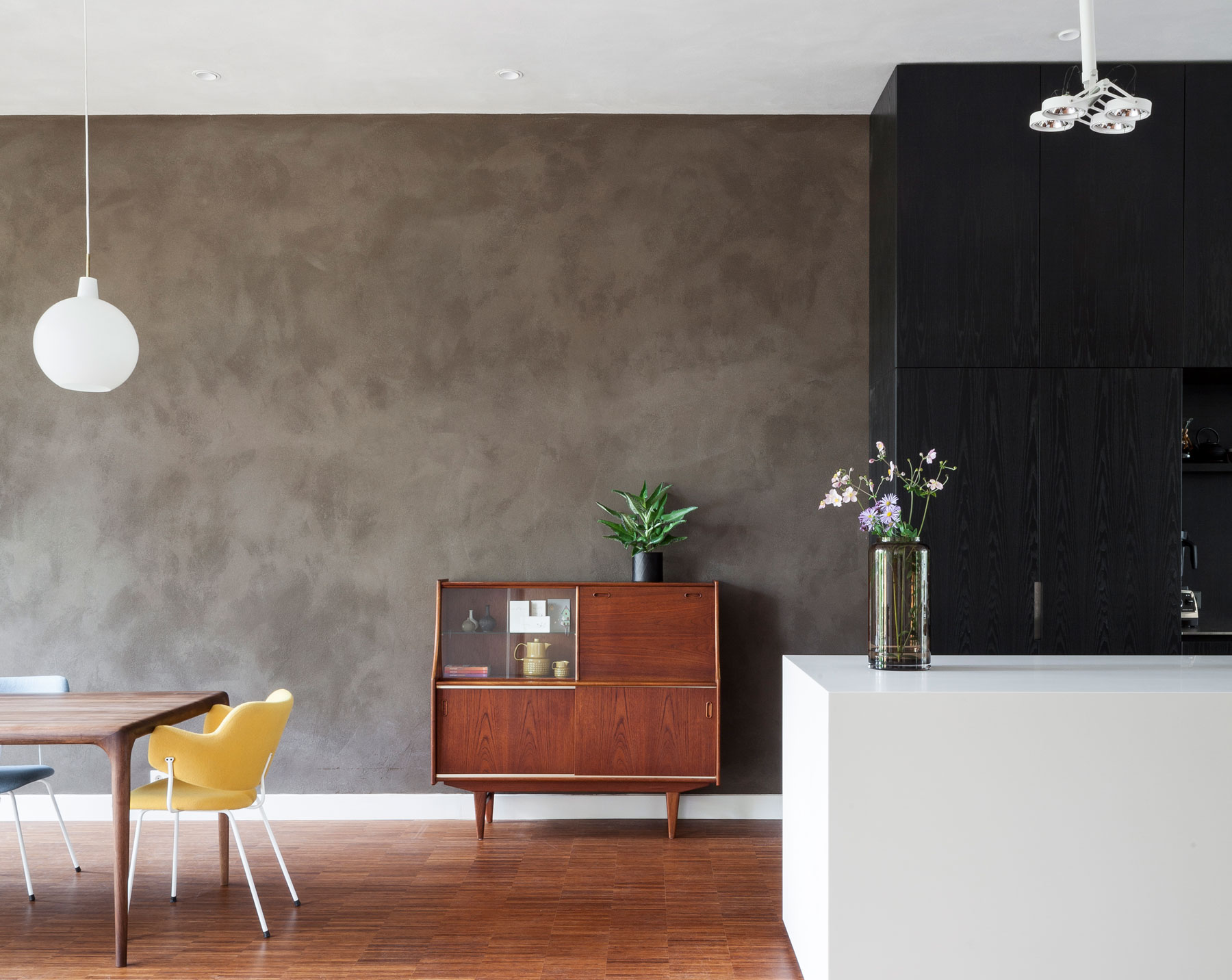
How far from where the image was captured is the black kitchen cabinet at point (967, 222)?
14.1 ft

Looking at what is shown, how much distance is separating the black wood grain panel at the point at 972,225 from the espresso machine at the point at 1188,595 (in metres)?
1.22

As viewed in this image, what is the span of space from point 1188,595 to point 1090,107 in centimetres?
279

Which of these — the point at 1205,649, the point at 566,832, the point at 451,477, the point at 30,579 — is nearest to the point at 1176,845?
the point at 1205,649

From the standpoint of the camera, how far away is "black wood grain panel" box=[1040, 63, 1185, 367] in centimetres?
429

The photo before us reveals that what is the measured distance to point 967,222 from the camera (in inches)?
170

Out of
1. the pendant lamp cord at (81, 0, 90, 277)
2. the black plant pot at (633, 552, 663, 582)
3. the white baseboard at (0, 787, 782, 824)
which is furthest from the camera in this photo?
the white baseboard at (0, 787, 782, 824)

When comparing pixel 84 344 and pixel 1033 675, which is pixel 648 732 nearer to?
pixel 1033 675

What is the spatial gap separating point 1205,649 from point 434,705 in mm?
3383

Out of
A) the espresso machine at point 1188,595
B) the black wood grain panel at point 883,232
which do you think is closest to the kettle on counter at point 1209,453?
the espresso machine at point 1188,595

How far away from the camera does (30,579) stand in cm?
496

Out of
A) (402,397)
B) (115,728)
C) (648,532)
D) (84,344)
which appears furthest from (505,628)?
(84,344)

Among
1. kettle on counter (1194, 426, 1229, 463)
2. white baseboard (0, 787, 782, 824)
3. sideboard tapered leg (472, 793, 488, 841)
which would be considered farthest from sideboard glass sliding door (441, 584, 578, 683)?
kettle on counter (1194, 426, 1229, 463)

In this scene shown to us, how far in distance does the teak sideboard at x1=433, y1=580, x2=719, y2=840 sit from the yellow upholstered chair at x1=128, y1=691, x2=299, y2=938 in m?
1.04

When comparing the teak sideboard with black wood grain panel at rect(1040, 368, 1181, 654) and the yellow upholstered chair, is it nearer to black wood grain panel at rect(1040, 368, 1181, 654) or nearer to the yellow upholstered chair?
the yellow upholstered chair
